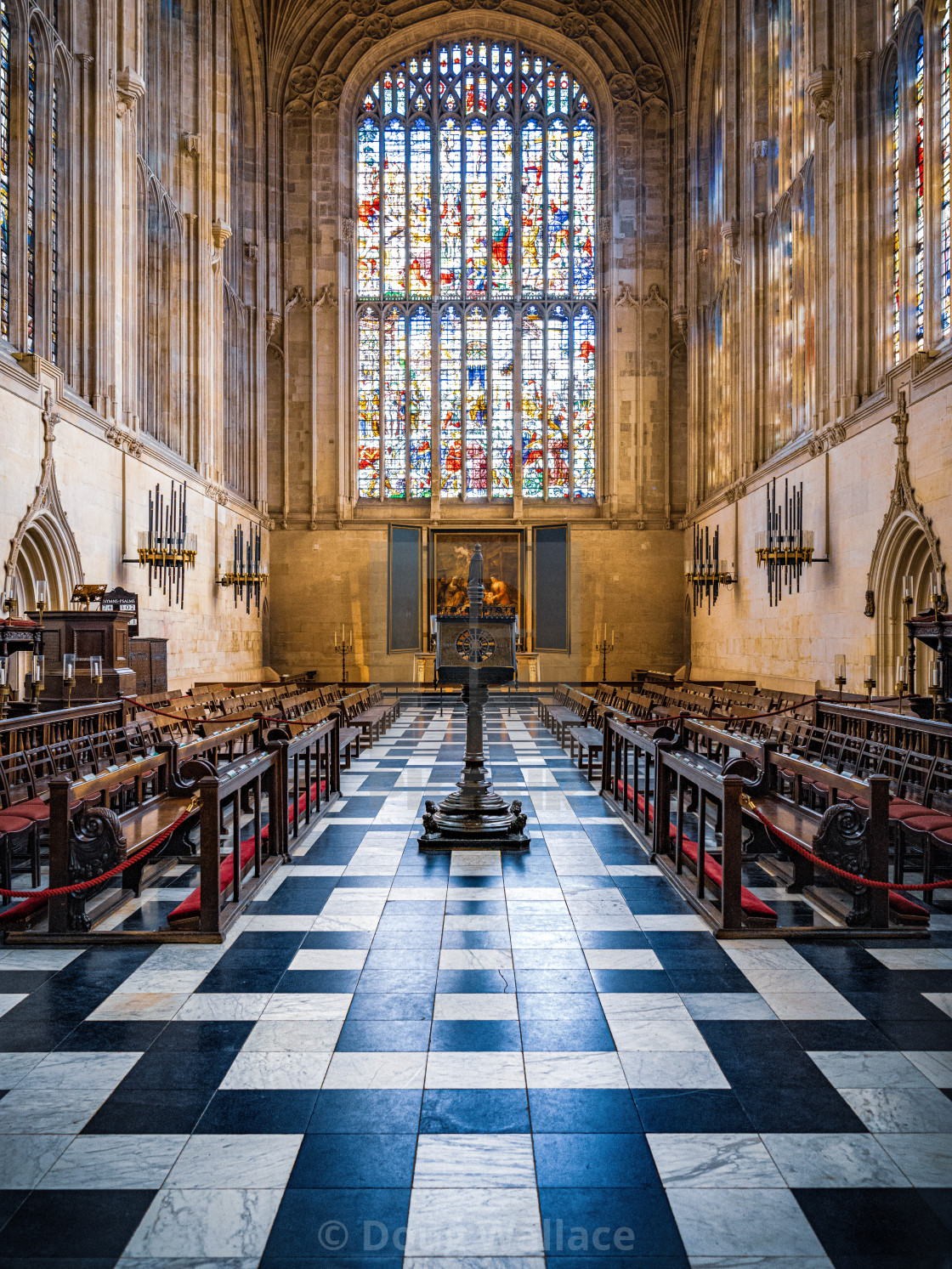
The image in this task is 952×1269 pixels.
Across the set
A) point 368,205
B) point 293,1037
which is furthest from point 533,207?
point 293,1037

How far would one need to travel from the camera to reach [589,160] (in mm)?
25812

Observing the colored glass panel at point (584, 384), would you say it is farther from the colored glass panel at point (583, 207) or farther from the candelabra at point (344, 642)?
the candelabra at point (344, 642)

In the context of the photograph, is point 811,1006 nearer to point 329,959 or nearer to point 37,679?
point 329,959

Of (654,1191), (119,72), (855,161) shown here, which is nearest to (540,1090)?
(654,1191)

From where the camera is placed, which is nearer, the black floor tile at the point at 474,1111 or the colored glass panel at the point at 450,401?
the black floor tile at the point at 474,1111

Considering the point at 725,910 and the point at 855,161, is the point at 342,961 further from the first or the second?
the point at 855,161

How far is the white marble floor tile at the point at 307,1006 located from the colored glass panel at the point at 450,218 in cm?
2431

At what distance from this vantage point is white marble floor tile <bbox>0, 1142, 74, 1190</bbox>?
264 centimetres

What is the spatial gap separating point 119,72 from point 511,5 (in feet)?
50.3

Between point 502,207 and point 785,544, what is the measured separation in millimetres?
14944

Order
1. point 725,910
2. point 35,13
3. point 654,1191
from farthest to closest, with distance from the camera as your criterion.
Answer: point 35,13 → point 725,910 → point 654,1191

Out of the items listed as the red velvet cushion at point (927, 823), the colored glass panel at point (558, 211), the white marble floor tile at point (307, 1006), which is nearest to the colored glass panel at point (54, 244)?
the white marble floor tile at point (307, 1006)

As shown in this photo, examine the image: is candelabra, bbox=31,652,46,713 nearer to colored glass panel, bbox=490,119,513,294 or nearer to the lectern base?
the lectern base

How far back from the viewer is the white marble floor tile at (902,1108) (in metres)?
2.93
